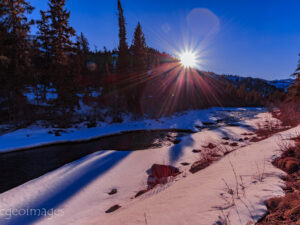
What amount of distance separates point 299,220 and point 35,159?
12.6 m

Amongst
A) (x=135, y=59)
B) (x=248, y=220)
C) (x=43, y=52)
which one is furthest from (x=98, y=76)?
(x=248, y=220)

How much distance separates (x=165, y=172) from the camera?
607 centimetres

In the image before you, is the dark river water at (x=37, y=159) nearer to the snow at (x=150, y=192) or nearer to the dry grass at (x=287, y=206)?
the snow at (x=150, y=192)

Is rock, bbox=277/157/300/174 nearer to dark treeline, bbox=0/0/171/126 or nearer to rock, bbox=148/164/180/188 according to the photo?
rock, bbox=148/164/180/188

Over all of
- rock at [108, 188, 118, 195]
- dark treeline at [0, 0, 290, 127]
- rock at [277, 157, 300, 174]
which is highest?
dark treeline at [0, 0, 290, 127]

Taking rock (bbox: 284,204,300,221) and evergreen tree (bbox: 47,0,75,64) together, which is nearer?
rock (bbox: 284,204,300,221)

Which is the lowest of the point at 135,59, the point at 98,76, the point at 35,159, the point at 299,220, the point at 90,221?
the point at 35,159

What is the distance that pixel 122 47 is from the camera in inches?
1097

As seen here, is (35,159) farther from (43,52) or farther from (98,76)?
(98,76)

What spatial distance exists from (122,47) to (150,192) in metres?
29.1

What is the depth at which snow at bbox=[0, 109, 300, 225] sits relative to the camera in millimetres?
2236

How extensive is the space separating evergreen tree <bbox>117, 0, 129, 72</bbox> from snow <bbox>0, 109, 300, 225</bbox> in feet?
73.3

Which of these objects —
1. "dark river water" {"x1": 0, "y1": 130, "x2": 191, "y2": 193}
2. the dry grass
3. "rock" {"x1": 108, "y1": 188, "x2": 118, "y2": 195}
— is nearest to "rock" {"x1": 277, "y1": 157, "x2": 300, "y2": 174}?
the dry grass

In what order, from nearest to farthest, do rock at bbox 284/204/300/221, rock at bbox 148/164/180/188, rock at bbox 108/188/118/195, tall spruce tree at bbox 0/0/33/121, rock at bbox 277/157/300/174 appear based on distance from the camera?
rock at bbox 284/204/300/221, rock at bbox 277/157/300/174, rock at bbox 108/188/118/195, rock at bbox 148/164/180/188, tall spruce tree at bbox 0/0/33/121
